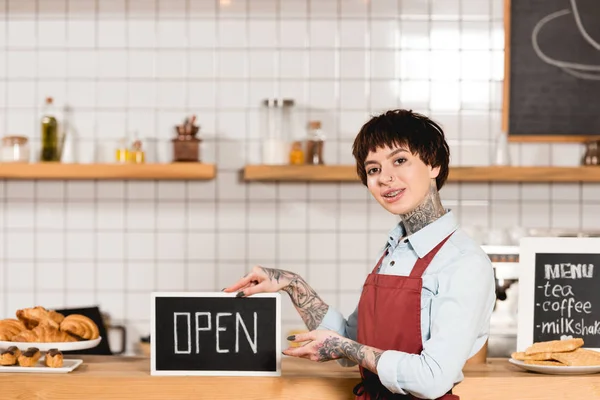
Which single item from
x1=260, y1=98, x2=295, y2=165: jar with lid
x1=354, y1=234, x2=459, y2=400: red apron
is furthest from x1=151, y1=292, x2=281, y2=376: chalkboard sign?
x1=260, y1=98, x2=295, y2=165: jar with lid

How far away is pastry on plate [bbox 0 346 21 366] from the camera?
1863 mm

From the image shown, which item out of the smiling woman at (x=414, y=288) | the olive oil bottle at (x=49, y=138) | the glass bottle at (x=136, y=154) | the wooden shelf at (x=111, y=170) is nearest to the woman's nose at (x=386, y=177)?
the smiling woman at (x=414, y=288)

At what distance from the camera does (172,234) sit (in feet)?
11.6

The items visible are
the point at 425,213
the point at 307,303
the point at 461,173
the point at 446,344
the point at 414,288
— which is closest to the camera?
the point at 446,344

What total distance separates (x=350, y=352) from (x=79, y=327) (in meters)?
0.83

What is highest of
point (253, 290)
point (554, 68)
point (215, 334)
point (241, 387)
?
point (554, 68)

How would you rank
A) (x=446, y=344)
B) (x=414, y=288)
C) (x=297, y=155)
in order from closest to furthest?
(x=446, y=344), (x=414, y=288), (x=297, y=155)

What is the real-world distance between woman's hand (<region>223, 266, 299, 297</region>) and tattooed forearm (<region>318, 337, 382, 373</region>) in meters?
0.29

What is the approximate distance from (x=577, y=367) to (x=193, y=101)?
2.22 metres

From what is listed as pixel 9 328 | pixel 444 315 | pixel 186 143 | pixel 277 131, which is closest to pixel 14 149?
pixel 186 143

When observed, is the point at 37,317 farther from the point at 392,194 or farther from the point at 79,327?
the point at 392,194

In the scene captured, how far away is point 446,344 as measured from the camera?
1.48m

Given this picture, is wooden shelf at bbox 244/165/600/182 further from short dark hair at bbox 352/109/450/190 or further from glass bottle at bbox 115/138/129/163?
short dark hair at bbox 352/109/450/190

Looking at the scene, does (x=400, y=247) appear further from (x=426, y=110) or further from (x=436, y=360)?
(x=426, y=110)
